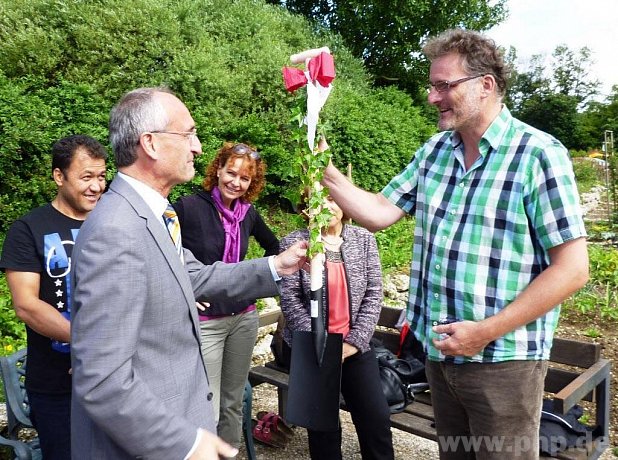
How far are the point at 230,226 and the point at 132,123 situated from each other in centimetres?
199

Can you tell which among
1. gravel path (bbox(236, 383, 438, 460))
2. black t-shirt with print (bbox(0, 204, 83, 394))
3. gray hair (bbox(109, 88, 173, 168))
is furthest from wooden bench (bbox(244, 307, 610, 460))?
gray hair (bbox(109, 88, 173, 168))

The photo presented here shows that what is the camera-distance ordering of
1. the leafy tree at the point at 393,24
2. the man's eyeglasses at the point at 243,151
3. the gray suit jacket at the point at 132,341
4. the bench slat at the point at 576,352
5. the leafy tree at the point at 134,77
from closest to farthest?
the gray suit jacket at the point at 132,341 < the bench slat at the point at 576,352 < the man's eyeglasses at the point at 243,151 < the leafy tree at the point at 134,77 < the leafy tree at the point at 393,24

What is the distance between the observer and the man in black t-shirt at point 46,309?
265cm

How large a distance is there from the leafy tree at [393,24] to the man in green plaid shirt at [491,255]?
14.8m

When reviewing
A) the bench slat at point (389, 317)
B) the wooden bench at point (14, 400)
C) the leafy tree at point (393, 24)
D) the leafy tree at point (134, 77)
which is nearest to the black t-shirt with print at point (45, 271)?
the wooden bench at point (14, 400)

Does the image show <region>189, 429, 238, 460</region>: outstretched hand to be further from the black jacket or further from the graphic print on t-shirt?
the black jacket

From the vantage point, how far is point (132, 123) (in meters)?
1.95

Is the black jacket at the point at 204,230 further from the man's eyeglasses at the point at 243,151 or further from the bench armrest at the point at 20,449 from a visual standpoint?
the bench armrest at the point at 20,449

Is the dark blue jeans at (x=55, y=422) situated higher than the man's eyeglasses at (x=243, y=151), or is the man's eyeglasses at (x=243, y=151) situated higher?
the man's eyeglasses at (x=243, y=151)

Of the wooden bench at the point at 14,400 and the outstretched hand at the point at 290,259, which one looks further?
the wooden bench at the point at 14,400

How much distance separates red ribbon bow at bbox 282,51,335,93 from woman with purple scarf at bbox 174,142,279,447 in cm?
153

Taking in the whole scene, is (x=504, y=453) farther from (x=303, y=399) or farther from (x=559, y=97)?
(x=559, y=97)

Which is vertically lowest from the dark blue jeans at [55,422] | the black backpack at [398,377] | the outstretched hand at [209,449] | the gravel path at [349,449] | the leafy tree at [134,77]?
the gravel path at [349,449]

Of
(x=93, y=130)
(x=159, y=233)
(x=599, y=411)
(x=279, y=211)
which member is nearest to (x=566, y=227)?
(x=159, y=233)
